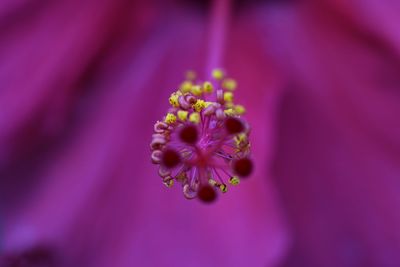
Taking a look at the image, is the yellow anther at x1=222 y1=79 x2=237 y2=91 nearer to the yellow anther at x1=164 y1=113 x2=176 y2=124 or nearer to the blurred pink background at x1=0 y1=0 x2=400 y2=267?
the blurred pink background at x1=0 y1=0 x2=400 y2=267

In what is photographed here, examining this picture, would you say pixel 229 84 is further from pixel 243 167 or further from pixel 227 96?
pixel 243 167

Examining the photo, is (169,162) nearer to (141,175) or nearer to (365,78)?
(141,175)

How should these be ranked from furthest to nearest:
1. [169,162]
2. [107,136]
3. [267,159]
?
1. [107,136]
2. [267,159]
3. [169,162]

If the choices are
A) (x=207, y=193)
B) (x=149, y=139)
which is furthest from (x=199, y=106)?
(x=149, y=139)

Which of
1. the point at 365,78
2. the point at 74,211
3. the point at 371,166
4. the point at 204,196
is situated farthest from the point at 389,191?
the point at 74,211

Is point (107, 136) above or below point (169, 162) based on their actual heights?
above

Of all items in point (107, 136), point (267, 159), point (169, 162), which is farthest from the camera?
point (107, 136)

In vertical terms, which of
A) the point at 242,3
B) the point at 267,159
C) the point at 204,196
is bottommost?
the point at 204,196

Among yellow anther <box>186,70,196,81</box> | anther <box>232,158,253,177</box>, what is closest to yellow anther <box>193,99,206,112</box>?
anther <box>232,158,253,177</box>
